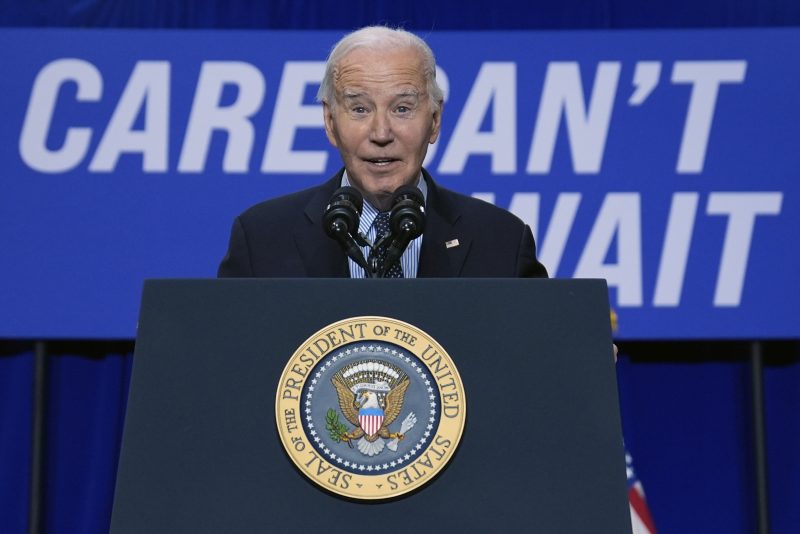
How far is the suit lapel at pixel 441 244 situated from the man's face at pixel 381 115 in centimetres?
8

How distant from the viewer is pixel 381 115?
5.15ft

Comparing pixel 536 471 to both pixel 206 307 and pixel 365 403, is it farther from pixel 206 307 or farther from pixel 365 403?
pixel 206 307

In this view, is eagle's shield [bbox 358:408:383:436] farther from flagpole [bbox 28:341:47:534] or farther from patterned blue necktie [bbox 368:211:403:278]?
flagpole [bbox 28:341:47:534]

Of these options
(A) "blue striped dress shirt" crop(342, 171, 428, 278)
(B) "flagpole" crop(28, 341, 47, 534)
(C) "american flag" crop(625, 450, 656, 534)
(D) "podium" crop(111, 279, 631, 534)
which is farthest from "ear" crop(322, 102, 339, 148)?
(B) "flagpole" crop(28, 341, 47, 534)

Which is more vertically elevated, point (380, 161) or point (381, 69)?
point (381, 69)

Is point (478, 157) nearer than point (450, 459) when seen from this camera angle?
No

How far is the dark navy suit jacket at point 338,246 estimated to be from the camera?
159cm

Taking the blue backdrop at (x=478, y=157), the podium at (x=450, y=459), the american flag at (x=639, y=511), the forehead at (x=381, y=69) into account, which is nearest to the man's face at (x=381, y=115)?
the forehead at (x=381, y=69)

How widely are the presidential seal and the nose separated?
1.55 ft

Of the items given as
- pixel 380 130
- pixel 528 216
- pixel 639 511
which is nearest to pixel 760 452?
pixel 639 511

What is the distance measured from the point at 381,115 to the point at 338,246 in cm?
19

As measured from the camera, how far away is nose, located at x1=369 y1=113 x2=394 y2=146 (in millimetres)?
1565

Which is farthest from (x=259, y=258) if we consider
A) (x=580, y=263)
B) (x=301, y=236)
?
(x=580, y=263)

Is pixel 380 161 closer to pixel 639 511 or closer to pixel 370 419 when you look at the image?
pixel 370 419
